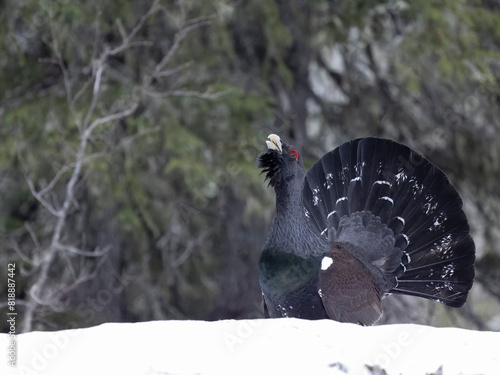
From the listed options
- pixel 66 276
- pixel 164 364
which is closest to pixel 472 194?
pixel 66 276

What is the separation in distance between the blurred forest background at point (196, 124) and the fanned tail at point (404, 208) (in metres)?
1.81

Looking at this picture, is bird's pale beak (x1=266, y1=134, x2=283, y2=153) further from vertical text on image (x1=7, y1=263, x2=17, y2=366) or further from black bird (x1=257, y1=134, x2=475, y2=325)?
vertical text on image (x1=7, y1=263, x2=17, y2=366)

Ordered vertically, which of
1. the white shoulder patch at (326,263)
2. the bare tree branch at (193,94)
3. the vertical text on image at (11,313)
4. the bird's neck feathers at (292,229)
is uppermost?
the bare tree branch at (193,94)

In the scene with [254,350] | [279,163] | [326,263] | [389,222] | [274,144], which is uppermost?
[274,144]

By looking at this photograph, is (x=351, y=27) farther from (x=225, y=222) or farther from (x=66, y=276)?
(x=66, y=276)

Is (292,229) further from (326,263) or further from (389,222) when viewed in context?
(389,222)

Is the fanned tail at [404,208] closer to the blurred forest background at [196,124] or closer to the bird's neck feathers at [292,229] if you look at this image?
the bird's neck feathers at [292,229]

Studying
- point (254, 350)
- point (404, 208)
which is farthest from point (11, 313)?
point (254, 350)

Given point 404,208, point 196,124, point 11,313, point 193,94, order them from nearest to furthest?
point 404,208 → point 11,313 → point 193,94 → point 196,124

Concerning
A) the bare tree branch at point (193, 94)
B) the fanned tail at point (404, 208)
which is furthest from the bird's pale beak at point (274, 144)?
the bare tree branch at point (193, 94)

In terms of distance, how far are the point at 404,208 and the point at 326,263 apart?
0.98 m

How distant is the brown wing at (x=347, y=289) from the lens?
4.30 meters

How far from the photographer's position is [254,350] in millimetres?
3086

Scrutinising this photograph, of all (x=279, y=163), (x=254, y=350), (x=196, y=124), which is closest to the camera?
(x=254, y=350)
